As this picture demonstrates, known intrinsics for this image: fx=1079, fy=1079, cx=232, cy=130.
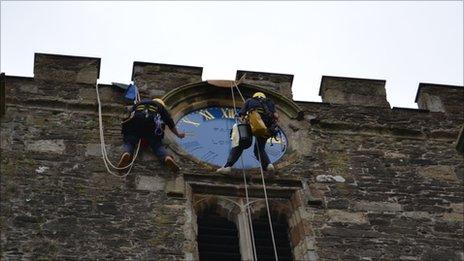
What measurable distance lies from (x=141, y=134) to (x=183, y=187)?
0.99 meters

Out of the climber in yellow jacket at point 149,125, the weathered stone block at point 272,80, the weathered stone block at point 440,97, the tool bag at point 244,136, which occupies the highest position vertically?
the weathered stone block at point 272,80

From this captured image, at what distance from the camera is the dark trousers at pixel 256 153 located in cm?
1309

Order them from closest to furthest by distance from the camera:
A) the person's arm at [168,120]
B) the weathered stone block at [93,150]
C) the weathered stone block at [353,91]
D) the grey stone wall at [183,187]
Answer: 1. the grey stone wall at [183,187]
2. the weathered stone block at [93,150]
3. the person's arm at [168,120]
4. the weathered stone block at [353,91]

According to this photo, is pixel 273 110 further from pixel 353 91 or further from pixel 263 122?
pixel 353 91

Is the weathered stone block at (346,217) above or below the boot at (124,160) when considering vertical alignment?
below

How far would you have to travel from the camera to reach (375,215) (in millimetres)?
12539

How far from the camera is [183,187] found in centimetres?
1260

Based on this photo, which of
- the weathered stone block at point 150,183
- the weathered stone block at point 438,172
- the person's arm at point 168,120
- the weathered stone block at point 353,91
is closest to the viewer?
the weathered stone block at point 150,183

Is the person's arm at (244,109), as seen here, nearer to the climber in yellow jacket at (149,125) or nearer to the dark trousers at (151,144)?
the climber in yellow jacket at (149,125)

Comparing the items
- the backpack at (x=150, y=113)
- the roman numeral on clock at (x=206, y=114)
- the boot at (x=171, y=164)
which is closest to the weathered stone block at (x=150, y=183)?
the boot at (x=171, y=164)

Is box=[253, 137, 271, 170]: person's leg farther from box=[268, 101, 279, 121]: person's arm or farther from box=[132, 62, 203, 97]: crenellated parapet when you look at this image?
box=[132, 62, 203, 97]: crenellated parapet

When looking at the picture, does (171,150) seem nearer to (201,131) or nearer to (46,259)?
(201,131)

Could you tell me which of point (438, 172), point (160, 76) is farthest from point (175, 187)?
point (438, 172)

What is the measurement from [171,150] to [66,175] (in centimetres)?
149
